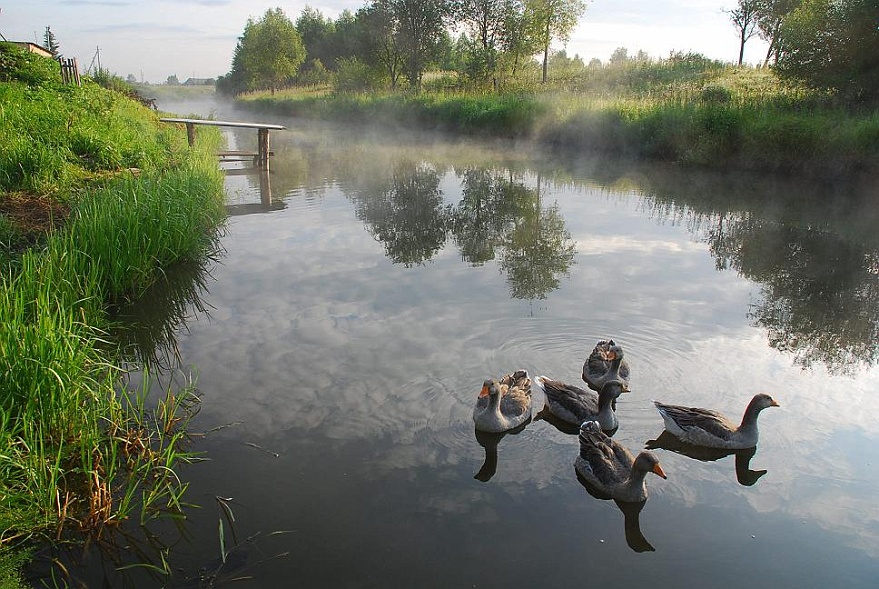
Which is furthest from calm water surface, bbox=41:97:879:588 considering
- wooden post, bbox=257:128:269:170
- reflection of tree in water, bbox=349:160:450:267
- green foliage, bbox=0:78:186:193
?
wooden post, bbox=257:128:269:170

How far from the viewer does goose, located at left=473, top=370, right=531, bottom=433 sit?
4.78 m

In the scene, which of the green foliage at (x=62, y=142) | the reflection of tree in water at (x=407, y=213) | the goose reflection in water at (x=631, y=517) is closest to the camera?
the goose reflection in water at (x=631, y=517)

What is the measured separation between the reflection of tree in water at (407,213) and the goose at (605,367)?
13.0 feet

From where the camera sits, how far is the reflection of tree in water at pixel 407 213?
10034mm

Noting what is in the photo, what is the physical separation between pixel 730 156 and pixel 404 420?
15.3 metres

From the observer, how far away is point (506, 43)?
3653 centimetres

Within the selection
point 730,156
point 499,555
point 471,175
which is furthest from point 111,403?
point 730,156

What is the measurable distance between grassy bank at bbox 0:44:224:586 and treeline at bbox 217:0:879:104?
55.4ft

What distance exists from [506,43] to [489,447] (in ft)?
117

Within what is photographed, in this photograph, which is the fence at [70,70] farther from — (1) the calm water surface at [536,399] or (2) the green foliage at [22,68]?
(1) the calm water surface at [536,399]

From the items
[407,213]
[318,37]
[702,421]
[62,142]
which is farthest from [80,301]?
[318,37]

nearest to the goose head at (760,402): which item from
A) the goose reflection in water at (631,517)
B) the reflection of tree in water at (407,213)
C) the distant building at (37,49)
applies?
the goose reflection in water at (631,517)

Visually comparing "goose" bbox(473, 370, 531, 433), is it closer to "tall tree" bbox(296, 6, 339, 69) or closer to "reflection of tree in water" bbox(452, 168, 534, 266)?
"reflection of tree in water" bbox(452, 168, 534, 266)

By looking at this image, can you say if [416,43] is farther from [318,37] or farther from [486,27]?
[318,37]
